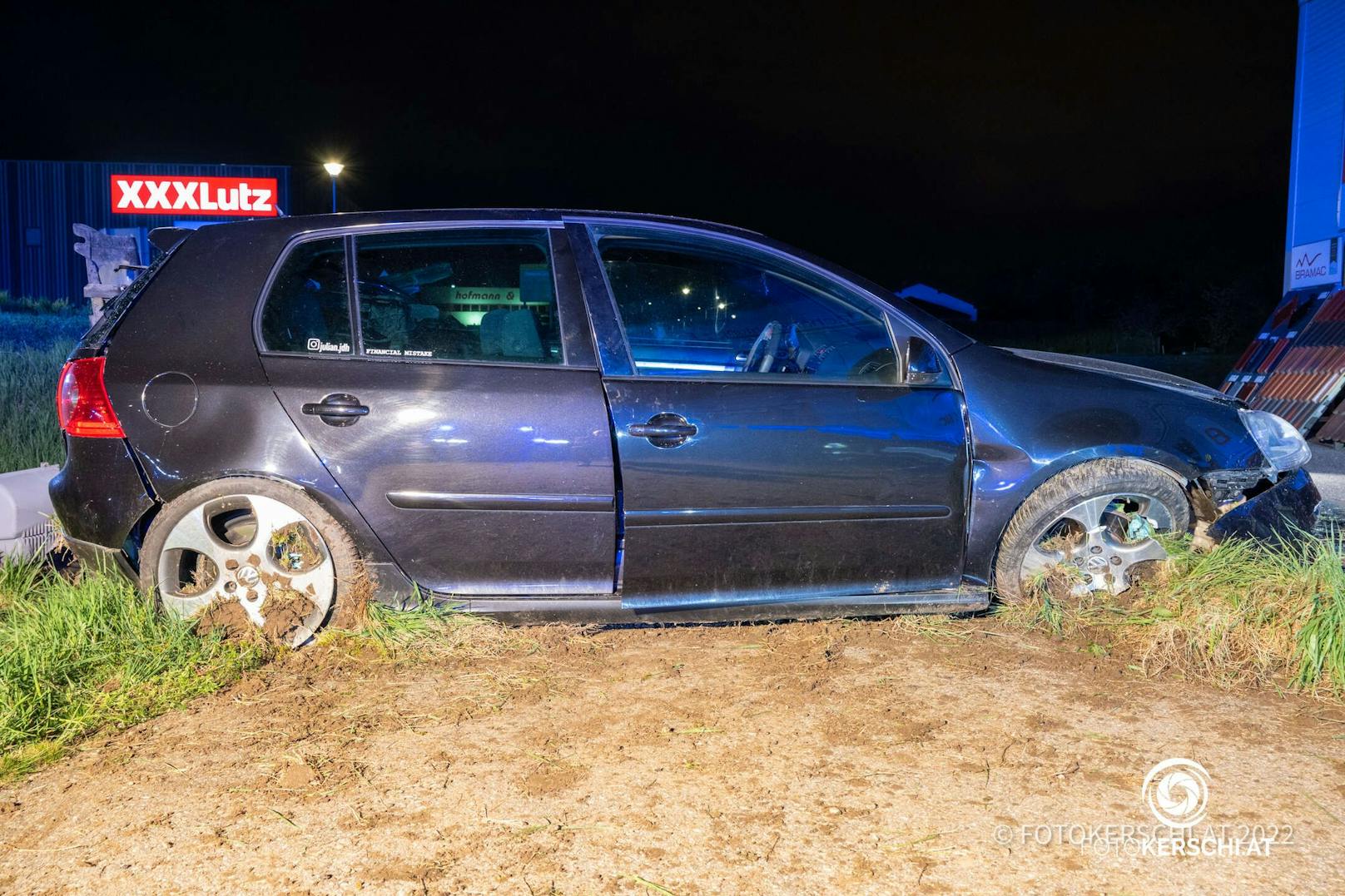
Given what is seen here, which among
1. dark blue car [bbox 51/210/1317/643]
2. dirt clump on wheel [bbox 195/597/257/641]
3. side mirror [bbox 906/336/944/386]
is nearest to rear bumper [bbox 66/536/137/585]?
dark blue car [bbox 51/210/1317/643]

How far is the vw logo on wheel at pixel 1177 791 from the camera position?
2.74 meters

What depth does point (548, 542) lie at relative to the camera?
3803 millimetres

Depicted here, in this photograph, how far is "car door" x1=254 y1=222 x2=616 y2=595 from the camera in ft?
12.3

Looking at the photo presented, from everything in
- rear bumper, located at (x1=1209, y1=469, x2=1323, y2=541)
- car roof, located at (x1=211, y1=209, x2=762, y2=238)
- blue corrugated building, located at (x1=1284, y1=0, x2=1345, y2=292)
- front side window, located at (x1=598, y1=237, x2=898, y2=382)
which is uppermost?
blue corrugated building, located at (x1=1284, y1=0, x2=1345, y2=292)

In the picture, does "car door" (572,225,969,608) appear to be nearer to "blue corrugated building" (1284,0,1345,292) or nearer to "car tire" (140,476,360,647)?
"car tire" (140,476,360,647)

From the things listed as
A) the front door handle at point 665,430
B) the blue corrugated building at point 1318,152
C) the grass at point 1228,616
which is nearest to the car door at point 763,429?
the front door handle at point 665,430

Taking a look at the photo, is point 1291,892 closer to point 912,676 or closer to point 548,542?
point 912,676

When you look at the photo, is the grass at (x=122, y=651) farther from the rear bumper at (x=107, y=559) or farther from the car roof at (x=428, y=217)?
the car roof at (x=428, y=217)

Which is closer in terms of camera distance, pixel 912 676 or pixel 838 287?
pixel 912 676

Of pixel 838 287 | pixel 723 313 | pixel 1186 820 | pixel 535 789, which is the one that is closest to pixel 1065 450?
pixel 838 287

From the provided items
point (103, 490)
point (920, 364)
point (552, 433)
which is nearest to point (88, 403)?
point (103, 490)

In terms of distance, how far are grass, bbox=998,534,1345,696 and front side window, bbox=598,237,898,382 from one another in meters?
1.23

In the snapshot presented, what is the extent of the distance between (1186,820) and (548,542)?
2.17 m

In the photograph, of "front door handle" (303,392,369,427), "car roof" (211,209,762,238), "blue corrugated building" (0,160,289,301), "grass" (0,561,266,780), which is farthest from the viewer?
"blue corrugated building" (0,160,289,301)
